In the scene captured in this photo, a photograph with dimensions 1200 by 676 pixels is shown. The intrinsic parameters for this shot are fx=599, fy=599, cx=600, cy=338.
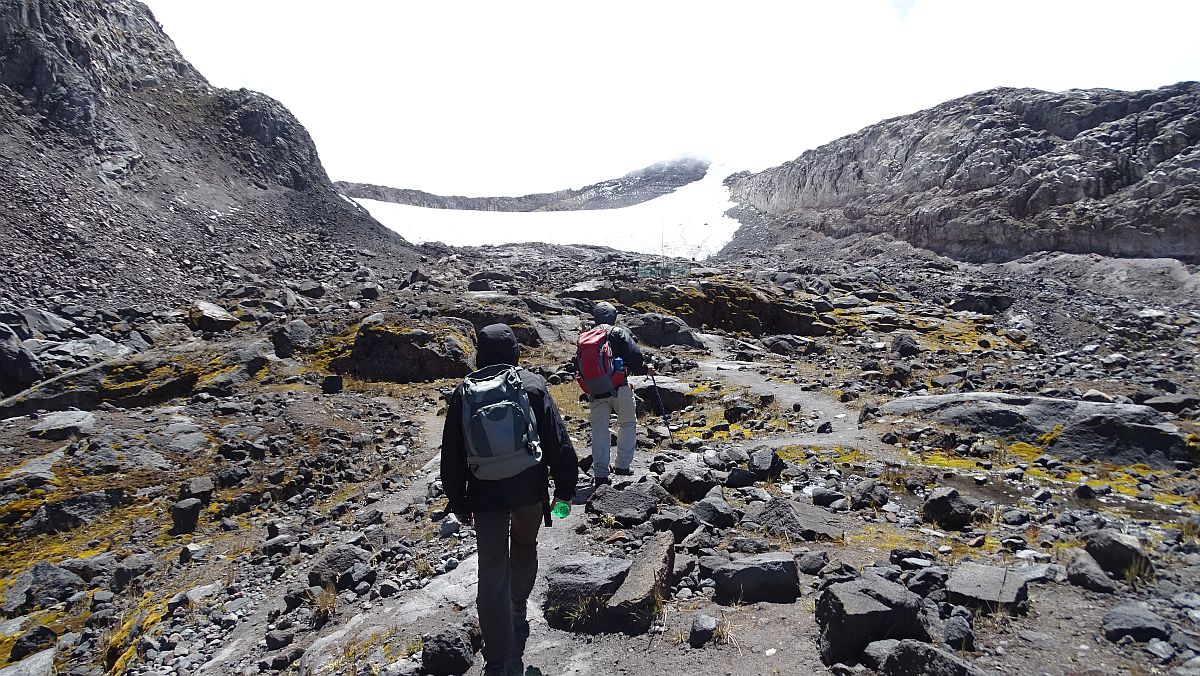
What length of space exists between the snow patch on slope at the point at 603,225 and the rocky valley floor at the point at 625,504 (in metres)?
37.6

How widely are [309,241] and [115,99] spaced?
9299 mm

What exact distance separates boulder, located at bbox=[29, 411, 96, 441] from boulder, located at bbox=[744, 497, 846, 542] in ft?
36.1

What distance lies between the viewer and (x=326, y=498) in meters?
9.04

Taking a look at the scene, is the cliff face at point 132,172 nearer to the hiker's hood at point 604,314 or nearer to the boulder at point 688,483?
the hiker's hood at point 604,314

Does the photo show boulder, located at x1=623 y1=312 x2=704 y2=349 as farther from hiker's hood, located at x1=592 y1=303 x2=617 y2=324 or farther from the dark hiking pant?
the dark hiking pant

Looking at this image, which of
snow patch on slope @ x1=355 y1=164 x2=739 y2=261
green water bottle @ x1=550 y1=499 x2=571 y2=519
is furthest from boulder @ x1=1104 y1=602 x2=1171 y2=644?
snow patch on slope @ x1=355 y1=164 x2=739 y2=261

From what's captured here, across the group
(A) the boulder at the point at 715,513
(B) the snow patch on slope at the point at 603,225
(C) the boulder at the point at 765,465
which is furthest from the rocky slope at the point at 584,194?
(A) the boulder at the point at 715,513

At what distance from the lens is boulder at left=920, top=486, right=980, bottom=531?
603 cm

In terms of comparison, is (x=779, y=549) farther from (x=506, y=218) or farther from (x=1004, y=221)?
(x=506, y=218)

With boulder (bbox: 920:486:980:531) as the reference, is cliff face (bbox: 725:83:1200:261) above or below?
above

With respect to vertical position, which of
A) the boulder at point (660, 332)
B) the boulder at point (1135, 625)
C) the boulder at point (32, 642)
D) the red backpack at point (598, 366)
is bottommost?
the boulder at point (32, 642)

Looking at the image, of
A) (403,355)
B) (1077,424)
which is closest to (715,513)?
(1077,424)

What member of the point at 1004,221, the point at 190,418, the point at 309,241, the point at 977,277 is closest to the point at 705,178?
the point at 1004,221

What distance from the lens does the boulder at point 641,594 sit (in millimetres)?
4469
